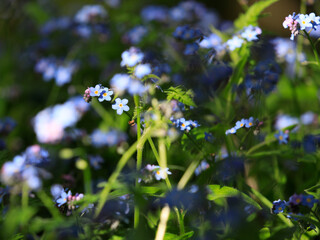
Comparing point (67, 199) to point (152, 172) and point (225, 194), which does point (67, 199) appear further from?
point (225, 194)

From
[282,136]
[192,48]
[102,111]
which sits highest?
[192,48]

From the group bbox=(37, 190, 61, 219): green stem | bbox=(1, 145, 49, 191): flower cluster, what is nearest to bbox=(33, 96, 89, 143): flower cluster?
bbox=(1, 145, 49, 191): flower cluster

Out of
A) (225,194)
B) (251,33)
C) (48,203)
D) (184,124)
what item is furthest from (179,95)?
(48,203)

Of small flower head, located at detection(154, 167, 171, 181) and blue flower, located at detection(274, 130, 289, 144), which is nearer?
small flower head, located at detection(154, 167, 171, 181)

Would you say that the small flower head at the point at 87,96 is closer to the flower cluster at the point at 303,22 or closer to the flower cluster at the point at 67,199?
the flower cluster at the point at 67,199

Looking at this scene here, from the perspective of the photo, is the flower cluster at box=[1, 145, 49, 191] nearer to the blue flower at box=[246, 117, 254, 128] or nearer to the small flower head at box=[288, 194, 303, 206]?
the blue flower at box=[246, 117, 254, 128]
